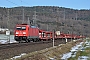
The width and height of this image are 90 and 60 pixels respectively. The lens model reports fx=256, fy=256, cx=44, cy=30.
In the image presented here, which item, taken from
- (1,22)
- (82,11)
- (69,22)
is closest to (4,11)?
(1,22)

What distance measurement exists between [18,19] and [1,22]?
16.4 m

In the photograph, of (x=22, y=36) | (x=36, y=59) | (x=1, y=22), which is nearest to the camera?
(x=36, y=59)

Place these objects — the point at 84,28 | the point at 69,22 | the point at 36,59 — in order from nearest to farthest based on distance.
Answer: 1. the point at 36,59
2. the point at 69,22
3. the point at 84,28

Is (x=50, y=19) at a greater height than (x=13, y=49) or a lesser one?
greater

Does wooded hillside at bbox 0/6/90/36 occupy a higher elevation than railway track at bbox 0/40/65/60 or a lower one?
higher

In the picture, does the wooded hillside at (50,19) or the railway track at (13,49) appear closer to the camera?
the railway track at (13,49)

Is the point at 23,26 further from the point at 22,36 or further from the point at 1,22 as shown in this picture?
the point at 1,22

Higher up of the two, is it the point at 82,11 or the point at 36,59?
the point at 82,11

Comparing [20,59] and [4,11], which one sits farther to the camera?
[4,11]

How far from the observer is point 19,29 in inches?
2173

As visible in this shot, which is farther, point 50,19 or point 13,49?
point 50,19

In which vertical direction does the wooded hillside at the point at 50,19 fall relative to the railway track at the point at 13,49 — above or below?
above

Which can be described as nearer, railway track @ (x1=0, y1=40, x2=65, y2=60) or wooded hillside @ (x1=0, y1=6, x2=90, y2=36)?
railway track @ (x1=0, y1=40, x2=65, y2=60)

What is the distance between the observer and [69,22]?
407 feet
